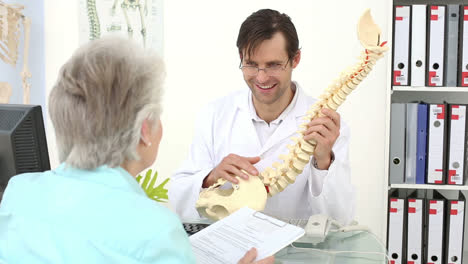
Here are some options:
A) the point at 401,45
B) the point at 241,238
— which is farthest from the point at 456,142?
the point at 241,238

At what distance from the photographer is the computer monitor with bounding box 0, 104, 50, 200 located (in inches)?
43.3

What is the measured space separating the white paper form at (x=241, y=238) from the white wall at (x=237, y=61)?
169 centimetres

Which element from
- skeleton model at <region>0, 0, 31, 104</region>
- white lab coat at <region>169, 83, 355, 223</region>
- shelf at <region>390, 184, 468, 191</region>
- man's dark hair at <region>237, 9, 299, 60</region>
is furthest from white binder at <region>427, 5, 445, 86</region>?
skeleton model at <region>0, 0, 31, 104</region>

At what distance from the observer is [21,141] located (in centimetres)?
111

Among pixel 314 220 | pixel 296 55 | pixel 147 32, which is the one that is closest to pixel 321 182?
pixel 314 220

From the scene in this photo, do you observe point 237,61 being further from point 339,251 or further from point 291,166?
point 339,251

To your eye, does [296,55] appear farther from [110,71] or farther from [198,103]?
[198,103]

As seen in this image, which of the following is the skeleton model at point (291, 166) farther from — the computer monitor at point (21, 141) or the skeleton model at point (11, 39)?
the skeleton model at point (11, 39)

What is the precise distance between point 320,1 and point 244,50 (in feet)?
4.08

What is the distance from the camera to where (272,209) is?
1.73 meters

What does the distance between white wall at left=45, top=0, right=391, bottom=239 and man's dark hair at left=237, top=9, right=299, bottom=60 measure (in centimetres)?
111

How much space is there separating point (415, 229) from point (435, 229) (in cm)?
9

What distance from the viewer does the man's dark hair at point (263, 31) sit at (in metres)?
1.66

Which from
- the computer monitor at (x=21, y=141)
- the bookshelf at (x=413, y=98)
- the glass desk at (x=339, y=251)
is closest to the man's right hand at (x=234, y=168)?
the glass desk at (x=339, y=251)
